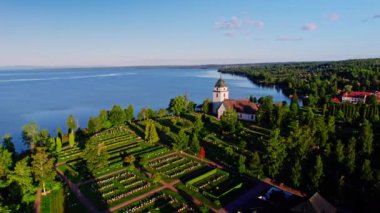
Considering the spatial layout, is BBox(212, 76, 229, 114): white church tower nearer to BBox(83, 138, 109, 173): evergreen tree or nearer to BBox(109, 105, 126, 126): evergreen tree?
BBox(109, 105, 126, 126): evergreen tree

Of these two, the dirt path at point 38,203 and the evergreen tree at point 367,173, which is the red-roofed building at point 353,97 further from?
the dirt path at point 38,203

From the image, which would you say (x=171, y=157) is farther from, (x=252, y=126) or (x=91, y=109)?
(x=91, y=109)

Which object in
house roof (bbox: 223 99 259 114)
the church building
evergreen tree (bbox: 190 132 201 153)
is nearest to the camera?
evergreen tree (bbox: 190 132 201 153)

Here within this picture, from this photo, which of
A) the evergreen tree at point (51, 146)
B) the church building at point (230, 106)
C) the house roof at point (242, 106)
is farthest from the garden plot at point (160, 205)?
the house roof at point (242, 106)

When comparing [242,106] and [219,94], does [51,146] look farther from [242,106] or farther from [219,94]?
[242,106]

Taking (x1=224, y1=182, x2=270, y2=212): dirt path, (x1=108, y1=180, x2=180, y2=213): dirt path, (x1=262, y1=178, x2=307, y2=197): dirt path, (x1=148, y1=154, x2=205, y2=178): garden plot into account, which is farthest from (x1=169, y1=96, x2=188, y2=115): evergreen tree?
(x1=224, y1=182, x2=270, y2=212): dirt path

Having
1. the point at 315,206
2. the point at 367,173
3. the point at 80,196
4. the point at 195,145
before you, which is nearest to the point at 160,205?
the point at 80,196

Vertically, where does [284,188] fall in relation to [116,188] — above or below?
above
